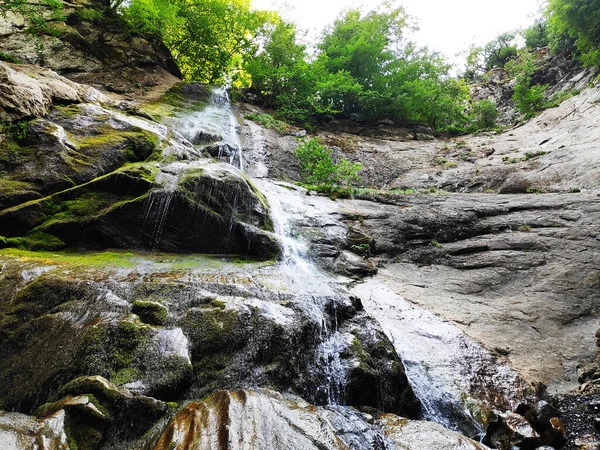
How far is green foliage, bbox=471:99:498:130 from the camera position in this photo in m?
21.0

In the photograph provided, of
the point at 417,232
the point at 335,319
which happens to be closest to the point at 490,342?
the point at 335,319

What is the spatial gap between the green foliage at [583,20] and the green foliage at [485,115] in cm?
475

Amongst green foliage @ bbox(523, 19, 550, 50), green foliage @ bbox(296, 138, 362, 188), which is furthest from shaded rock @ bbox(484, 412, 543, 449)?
green foliage @ bbox(523, 19, 550, 50)

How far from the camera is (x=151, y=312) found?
4434 millimetres

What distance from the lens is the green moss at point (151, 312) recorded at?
14.3 ft

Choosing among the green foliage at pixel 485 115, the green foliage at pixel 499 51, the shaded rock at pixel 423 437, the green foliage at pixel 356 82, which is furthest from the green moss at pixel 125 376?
the green foliage at pixel 499 51

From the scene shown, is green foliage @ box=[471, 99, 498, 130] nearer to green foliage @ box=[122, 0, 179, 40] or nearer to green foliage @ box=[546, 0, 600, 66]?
green foliage @ box=[546, 0, 600, 66]

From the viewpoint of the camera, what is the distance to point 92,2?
1856 centimetres

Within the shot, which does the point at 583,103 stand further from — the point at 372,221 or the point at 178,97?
the point at 178,97

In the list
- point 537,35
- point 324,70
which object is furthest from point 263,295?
point 537,35

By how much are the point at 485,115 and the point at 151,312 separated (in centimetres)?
2247

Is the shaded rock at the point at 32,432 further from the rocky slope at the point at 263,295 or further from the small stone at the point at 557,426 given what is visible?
the small stone at the point at 557,426

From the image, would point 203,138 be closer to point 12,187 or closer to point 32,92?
point 32,92

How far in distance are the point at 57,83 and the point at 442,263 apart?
1220cm
